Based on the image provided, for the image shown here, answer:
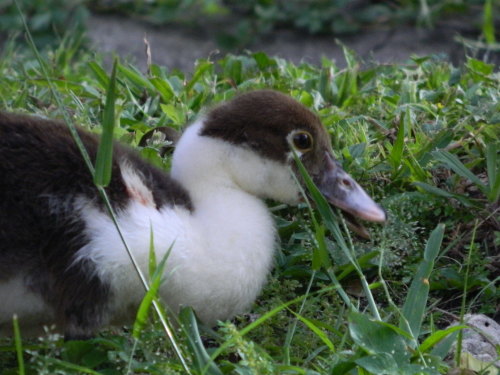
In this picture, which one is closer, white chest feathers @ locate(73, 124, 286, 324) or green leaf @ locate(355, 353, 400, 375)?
green leaf @ locate(355, 353, 400, 375)

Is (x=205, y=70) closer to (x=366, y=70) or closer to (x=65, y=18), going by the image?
(x=366, y=70)

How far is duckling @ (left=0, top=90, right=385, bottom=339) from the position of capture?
3090 mm

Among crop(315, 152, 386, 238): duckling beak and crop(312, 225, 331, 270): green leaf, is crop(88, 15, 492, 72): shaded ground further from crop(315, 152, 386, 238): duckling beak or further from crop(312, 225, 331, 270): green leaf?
crop(312, 225, 331, 270): green leaf

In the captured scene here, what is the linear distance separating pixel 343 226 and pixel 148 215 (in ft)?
2.60

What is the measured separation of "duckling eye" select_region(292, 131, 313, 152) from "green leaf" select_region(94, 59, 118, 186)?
88 cm

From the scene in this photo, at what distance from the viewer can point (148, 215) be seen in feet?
10.5

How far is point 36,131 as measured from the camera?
10.6ft

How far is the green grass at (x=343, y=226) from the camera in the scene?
3053 millimetres

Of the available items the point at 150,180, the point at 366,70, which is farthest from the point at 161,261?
the point at 366,70

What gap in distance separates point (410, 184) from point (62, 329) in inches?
64.3

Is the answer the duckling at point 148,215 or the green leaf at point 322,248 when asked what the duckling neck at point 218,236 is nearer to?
the duckling at point 148,215

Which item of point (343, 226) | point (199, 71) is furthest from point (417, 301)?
point (199, 71)

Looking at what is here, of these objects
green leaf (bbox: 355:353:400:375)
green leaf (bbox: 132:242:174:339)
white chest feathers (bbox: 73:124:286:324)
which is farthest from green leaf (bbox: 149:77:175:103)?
green leaf (bbox: 355:353:400:375)

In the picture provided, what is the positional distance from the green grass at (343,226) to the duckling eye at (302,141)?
0.29 m
